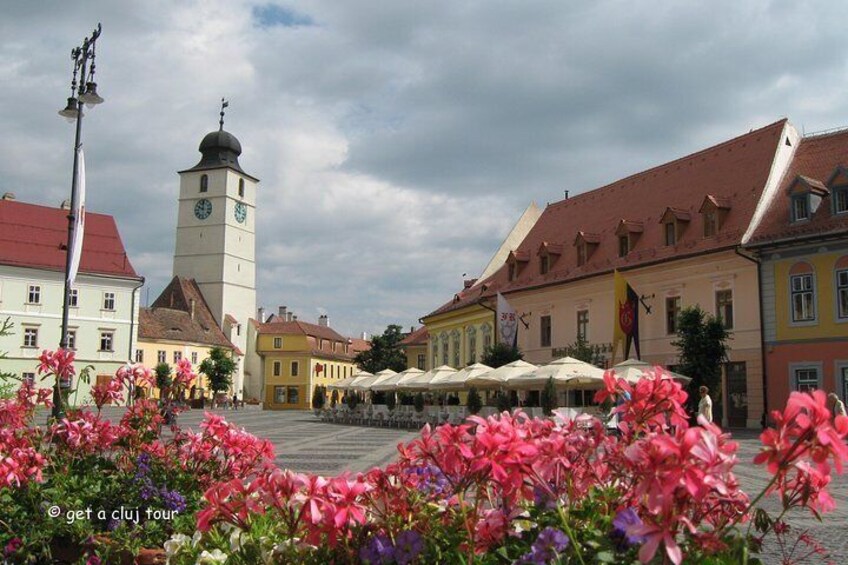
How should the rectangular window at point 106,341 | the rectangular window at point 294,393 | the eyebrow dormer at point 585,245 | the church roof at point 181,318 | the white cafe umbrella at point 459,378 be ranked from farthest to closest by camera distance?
the rectangular window at point 294,393
the church roof at point 181,318
the rectangular window at point 106,341
the eyebrow dormer at point 585,245
the white cafe umbrella at point 459,378

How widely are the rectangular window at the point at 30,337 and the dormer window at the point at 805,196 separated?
48579 millimetres

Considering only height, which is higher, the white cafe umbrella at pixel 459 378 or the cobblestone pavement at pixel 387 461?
the white cafe umbrella at pixel 459 378

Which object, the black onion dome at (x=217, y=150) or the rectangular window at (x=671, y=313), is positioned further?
the black onion dome at (x=217, y=150)

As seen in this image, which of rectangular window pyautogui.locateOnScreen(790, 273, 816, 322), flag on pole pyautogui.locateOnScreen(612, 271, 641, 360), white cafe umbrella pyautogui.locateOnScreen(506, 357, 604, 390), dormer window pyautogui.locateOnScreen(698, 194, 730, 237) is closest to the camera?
white cafe umbrella pyautogui.locateOnScreen(506, 357, 604, 390)

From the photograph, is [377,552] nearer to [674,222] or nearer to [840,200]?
[840,200]

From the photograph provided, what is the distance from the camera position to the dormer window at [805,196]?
90.5 ft

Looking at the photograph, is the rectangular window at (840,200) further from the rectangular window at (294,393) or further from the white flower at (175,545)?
the rectangular window at (294,393)

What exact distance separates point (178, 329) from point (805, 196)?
58.7 metres

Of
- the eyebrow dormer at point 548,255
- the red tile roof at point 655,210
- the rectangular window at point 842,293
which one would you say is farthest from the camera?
the eyebrow dormer at point 548,255

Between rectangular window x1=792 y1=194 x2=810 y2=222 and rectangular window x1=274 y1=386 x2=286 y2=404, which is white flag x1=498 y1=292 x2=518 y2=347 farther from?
rectangular window x1=274 y1=386 x2=286 y2=404

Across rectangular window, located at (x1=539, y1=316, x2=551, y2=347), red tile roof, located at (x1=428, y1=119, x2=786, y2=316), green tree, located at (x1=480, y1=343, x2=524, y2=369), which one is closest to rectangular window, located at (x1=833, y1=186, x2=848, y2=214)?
red tile roof, located at (x1=428, y1=119, x2=786, y2=316)

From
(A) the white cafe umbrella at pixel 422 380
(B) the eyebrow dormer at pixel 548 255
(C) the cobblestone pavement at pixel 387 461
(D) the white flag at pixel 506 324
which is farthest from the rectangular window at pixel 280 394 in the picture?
(C) the cobblestone pavement at pixel 387 461

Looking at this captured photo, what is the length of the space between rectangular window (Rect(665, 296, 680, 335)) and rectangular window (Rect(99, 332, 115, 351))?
4243cm

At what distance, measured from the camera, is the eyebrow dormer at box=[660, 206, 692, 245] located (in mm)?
32594
